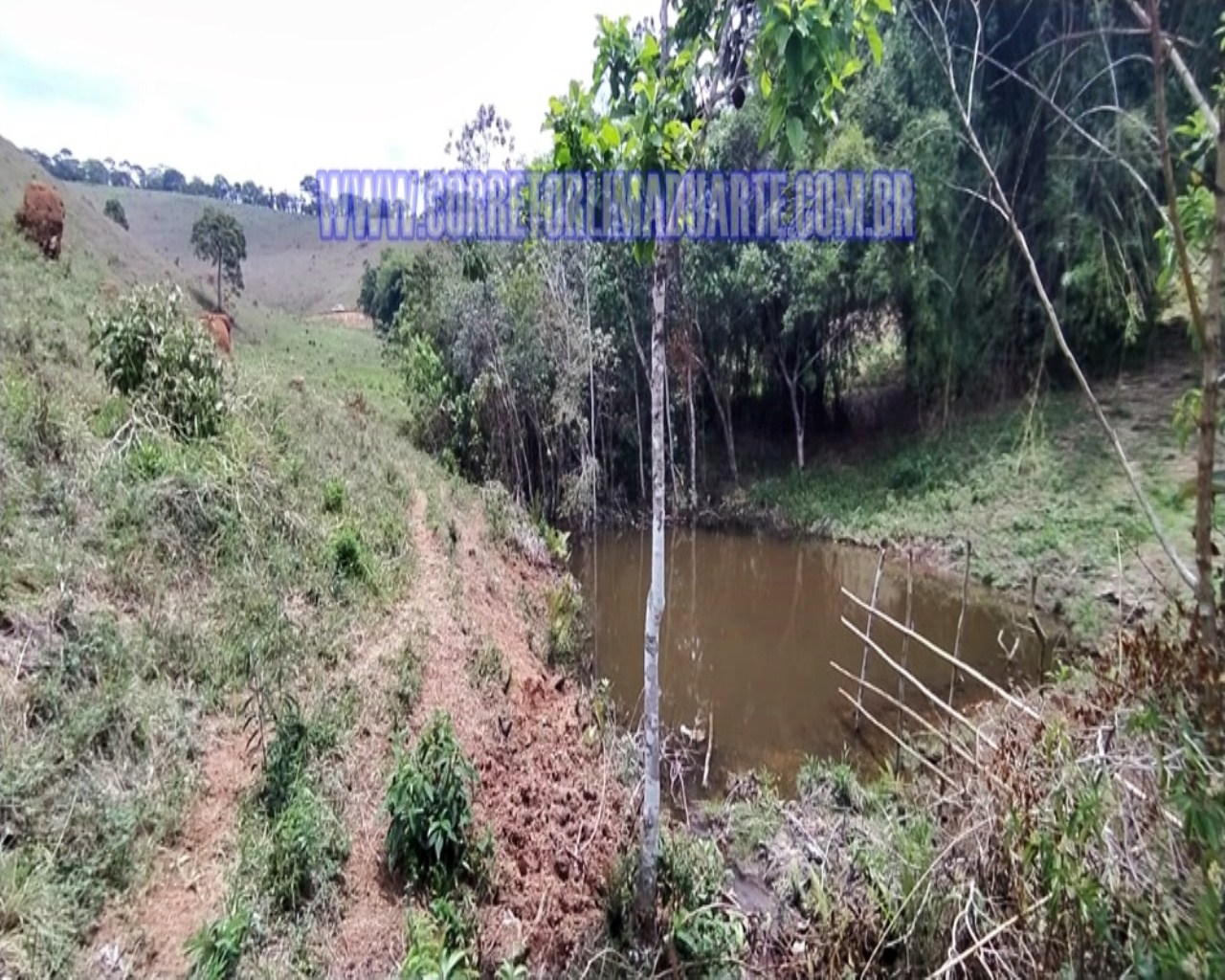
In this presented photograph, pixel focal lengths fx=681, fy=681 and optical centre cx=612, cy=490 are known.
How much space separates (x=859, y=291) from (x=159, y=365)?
9.82 meters

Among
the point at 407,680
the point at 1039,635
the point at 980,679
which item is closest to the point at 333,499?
the point at 407,680

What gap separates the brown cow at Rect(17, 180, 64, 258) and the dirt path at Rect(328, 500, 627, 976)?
8.36 metres

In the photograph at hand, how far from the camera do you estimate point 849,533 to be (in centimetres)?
1088

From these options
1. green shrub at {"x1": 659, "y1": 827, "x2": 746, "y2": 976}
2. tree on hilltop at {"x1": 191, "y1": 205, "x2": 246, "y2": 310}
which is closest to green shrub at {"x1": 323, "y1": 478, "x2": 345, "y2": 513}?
green shrub at {"x1": 659, "y1": 827, "x2": 746, "y2": 976}

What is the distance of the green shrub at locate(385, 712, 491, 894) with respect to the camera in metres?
3.30

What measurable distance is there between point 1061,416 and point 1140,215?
2.95 meters

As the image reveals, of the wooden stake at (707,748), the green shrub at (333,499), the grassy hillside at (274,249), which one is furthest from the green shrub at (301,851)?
the grassy hillside at (274,249)

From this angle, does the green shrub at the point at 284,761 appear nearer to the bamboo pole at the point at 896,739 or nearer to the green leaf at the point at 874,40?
the bamboo pole at the point at 896,739

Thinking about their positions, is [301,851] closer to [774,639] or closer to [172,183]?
[774,639]

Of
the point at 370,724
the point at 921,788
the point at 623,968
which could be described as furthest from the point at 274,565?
the point at 921,788

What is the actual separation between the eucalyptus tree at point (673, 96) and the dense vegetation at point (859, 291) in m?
6.40

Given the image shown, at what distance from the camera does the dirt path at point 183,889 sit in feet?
→ 8.52

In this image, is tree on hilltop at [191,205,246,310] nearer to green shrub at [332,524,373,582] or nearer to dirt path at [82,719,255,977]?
green shrub at [332,524,373,582]

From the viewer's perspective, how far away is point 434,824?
328cm
